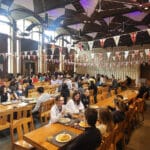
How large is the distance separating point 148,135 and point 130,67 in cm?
1375

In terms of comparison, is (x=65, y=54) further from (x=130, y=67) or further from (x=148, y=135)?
(x=148, y=135)

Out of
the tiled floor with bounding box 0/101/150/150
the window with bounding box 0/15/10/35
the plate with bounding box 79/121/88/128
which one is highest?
the window with bounding box 0/15/10/35

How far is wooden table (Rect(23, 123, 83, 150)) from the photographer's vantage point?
2727 millimetres

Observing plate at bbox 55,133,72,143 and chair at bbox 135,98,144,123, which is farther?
chair at bbox 135,98,144,123

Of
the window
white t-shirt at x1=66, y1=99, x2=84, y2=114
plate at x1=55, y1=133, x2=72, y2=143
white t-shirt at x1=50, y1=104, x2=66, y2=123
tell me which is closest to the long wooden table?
plate at x1=55, y1=133, x2=72, y2=143

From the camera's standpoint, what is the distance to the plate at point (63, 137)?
112 inches

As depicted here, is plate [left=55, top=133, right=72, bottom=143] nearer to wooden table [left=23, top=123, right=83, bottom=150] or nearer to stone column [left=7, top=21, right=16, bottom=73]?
wooden table [left=23, top=123, right=83, bottom=150]

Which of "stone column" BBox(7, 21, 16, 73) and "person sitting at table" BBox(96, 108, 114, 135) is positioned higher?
"stone column" BBox(7, 21, 16, 73)

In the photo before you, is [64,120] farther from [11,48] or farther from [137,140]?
[11,48]

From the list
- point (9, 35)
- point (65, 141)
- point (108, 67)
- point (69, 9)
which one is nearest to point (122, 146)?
point (65, 141)

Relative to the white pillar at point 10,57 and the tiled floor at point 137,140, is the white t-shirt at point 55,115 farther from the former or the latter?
the white pillar at point 10,57

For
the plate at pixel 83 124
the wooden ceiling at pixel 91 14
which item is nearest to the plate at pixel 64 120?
the plate at pixel 83 124

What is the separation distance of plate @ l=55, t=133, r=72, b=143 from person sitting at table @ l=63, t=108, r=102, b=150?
315 millimetres

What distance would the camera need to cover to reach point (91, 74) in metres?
20.8
